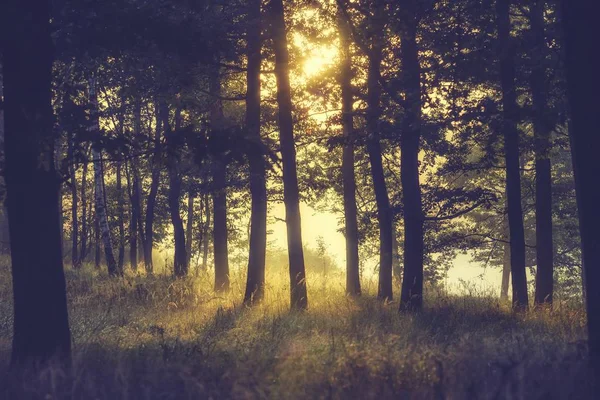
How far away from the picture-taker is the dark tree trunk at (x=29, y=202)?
23.6 ft

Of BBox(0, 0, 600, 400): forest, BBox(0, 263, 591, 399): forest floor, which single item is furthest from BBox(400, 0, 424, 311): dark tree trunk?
BBox(0, 263, 591, 399): forest floor

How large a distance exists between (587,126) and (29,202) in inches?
236

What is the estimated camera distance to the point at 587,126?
6938 millimetres

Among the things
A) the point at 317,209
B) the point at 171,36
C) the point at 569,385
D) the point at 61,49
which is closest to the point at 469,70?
the point at 171,36

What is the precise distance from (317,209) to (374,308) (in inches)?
681

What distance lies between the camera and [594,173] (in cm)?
690

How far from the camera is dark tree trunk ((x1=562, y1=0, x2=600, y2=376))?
6.91 meters

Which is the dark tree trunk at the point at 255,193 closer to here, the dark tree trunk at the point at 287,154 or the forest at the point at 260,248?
the forest at the point at 260,248

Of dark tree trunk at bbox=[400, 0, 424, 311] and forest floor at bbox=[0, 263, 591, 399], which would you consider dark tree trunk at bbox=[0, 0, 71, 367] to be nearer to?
forest floor at bbox=[0, 263, 591, 399]

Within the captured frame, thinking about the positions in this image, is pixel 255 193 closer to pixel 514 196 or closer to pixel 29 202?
pixel 514 196

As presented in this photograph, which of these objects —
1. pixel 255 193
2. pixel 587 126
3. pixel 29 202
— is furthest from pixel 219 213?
pixel 587 126

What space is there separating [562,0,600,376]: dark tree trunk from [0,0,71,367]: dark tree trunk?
563 cm

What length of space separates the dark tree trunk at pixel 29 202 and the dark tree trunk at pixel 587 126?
18.5ft

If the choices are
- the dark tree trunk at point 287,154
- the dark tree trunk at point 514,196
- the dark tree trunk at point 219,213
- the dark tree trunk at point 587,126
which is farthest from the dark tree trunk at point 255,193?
the dark tree trunk at point 587,126
